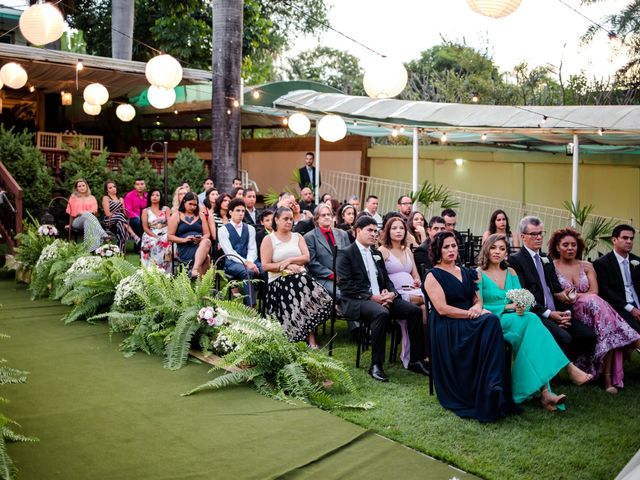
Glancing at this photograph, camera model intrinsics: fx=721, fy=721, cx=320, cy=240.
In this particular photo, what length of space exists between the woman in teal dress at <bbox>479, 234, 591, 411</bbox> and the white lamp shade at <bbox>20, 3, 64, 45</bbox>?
6.58 metres

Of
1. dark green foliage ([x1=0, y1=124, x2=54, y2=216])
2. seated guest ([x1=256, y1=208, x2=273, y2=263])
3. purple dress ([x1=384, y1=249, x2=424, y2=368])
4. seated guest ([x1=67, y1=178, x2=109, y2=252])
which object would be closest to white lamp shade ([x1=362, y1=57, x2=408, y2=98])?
seated guest ([x1=256, y1=208, x2=273, y2=263])

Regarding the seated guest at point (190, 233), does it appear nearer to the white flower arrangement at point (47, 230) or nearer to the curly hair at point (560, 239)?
the white flower arrangement at point (47, 230)

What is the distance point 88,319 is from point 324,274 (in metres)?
2.64

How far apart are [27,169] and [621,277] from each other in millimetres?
10651

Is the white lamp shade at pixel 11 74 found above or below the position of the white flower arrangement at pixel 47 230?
above

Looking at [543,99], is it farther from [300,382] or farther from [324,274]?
[300,382]

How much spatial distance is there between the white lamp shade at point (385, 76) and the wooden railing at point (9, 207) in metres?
5.87

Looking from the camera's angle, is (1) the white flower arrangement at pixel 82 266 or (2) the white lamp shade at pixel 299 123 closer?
(1) the white flower arrangement at pixel 82 266

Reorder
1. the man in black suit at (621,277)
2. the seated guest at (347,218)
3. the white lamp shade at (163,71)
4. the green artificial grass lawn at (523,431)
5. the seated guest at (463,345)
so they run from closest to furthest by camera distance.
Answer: the green artificial grass lawn at (523,431) < the seated guest at (463,345) < the man in black suit at (621,277) < the seated guest at (347,218) < the white lamp shade at (163,71)

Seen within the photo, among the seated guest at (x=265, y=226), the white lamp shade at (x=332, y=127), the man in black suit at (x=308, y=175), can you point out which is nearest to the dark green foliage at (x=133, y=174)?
the man in black suit at (x=308, y=175)

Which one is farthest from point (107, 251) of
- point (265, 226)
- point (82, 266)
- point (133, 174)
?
point (133, 174)

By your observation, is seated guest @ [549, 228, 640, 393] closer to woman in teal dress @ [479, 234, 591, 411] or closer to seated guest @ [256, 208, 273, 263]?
woman in teal dress @ [479, 234, 591, 411]

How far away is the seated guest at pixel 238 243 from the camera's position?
8461mm

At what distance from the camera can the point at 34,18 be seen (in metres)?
9.29
